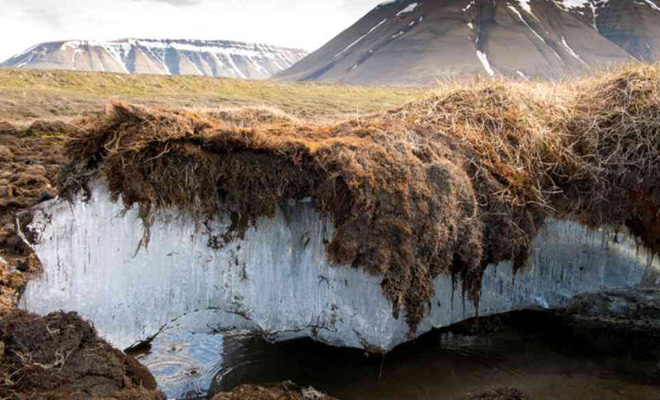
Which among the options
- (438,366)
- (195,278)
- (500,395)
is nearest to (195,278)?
(195,278)

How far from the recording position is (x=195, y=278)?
7.09 metres

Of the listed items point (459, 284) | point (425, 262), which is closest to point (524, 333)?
point (459, 284)

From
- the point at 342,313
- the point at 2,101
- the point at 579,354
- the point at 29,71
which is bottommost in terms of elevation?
the point at 579,354

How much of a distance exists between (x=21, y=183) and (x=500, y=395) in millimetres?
8661

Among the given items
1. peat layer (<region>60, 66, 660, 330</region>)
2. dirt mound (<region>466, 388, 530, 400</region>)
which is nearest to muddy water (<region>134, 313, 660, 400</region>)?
dirt mound (<region>466, 388, 530, 400</region>)

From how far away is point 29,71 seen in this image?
1901 inches

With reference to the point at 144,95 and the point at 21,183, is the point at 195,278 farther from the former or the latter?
the point at 144,95

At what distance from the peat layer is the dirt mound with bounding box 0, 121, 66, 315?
3.50 ft

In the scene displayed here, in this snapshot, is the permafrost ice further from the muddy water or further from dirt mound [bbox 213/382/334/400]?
dirt mound [bbox 213/382/334/400]

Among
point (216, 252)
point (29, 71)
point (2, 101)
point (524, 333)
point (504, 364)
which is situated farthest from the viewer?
point (29, 71)

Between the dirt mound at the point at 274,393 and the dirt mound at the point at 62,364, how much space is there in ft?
2.45

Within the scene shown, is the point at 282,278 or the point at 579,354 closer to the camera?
the point at 282,278

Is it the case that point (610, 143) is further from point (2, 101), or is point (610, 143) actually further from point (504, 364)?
point (2, 101)

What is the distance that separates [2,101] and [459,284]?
28069mm
